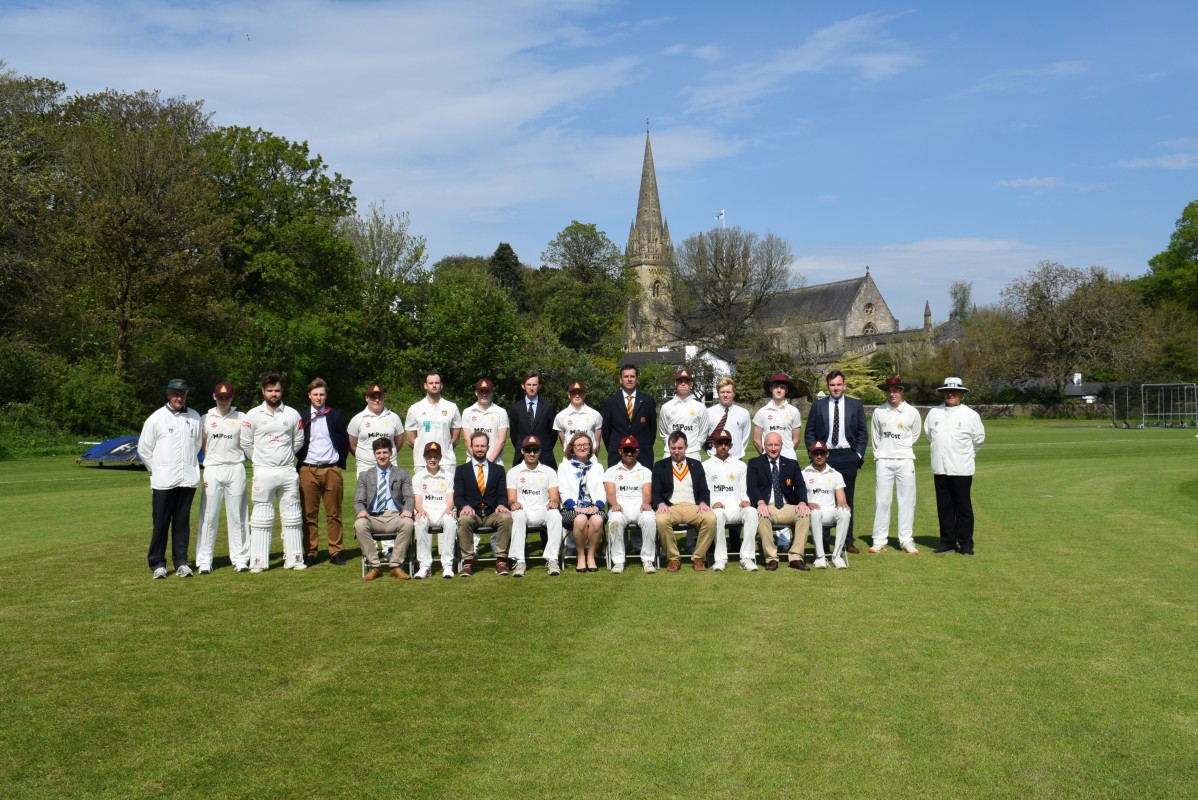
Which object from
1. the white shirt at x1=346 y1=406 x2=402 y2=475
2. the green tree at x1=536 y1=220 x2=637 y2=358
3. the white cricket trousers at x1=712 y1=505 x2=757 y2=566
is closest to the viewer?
the white cricket trousers at x1=712 y1=505 x2=757 y2=566

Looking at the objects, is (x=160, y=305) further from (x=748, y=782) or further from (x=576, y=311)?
(x=576, y=311)

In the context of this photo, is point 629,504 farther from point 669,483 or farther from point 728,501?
point 728,501

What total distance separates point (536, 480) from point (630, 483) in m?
0.97

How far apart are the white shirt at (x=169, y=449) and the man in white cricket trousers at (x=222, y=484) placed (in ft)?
0.65

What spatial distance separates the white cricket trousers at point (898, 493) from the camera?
1071cm

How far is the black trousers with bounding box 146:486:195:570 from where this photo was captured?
30.5 ft

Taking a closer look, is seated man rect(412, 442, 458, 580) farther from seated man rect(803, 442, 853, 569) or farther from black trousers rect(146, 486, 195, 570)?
seated man rect(803, 442, 853, 569)

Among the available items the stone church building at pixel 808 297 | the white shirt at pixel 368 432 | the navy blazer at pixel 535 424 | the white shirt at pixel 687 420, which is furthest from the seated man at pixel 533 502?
the stone church building at pixel 808 297

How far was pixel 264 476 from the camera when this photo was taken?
9.83 meters

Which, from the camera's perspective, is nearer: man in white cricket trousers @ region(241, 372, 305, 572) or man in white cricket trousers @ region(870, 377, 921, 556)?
man in white cricket trousers @ region(241, 372, 305, 572)

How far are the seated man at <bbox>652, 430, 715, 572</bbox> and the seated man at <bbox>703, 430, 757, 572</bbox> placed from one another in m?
0.11

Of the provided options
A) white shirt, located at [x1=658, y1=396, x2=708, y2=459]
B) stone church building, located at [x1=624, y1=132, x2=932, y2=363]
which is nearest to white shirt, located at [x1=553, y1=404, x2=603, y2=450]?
white shirt, located at [x1=658, y1=396, x2=708, y2=459]

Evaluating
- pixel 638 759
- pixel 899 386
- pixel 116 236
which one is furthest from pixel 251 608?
pixel 116 236

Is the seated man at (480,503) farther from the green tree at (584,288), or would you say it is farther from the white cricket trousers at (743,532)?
the green tree at (584,288)
